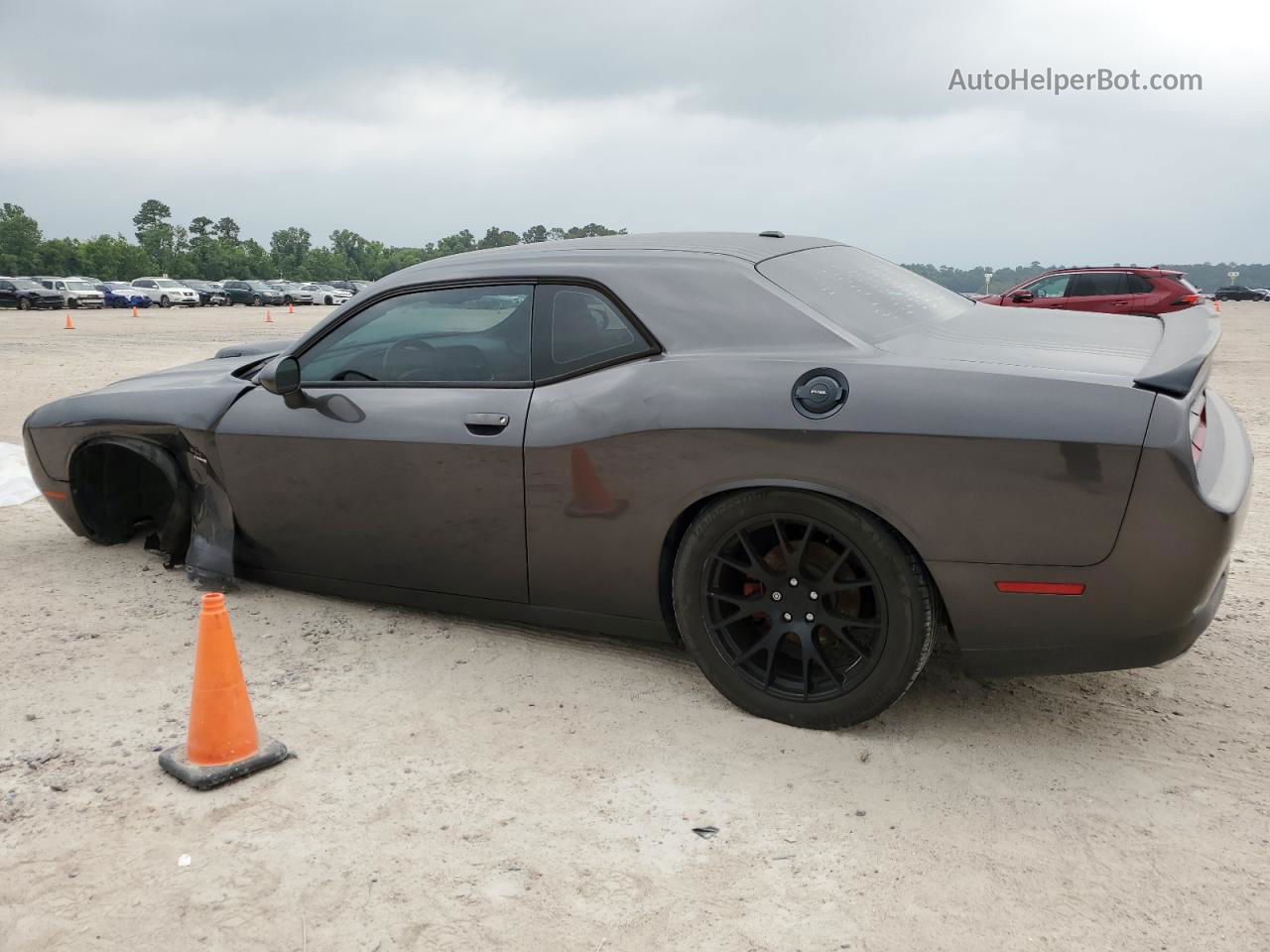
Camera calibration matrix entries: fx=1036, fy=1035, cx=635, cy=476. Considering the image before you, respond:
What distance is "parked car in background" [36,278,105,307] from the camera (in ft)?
140

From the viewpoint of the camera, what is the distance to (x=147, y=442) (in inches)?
184

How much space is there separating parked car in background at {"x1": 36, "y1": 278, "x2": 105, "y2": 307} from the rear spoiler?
46.9m

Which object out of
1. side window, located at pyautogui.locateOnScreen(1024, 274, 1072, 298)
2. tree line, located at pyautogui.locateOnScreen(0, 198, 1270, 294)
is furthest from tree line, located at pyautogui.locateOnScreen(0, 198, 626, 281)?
side window, located at pyautogui.locateOnScreen(1024, 274, 1072, 298)

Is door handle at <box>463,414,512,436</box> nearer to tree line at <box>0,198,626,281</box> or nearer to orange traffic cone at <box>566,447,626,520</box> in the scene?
orange traffic cone at <box>566,447,626,520</box>

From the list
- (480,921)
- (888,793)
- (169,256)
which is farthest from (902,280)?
(169,256)

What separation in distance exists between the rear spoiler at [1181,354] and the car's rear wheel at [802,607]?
0.81m

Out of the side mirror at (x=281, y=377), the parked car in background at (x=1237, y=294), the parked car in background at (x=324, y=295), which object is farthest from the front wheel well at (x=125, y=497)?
the parked car in background at (x=1237, y=294)

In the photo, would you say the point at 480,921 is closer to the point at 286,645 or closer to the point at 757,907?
the point at 757,907


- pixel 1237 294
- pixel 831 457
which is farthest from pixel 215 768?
pixel 1237 294

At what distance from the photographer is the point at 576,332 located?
→ 3.63 meters

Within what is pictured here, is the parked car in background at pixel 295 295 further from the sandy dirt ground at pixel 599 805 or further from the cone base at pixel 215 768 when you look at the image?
the cone base at pixel 215 768

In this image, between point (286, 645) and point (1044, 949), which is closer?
point (1044, 949)

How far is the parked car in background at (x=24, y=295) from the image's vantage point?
41469 millimetres

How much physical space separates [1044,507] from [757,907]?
Answer: 1295 millimetres
